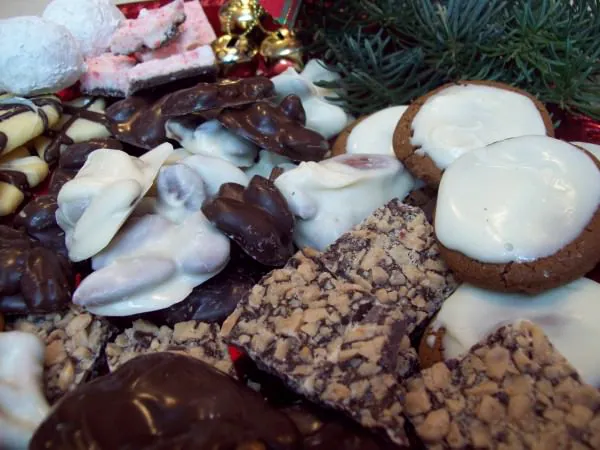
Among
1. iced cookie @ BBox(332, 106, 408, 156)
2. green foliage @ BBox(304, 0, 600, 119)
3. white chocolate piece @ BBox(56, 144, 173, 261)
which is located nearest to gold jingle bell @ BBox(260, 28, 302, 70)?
green foliage @ BBox(304, 0, 600, 119)

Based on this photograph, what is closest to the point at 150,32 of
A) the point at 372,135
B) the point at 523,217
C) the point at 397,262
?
the point at 372,135

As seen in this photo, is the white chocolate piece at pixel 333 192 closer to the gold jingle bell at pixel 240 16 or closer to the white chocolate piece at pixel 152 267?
the white chocolate piece at pixel 152 267

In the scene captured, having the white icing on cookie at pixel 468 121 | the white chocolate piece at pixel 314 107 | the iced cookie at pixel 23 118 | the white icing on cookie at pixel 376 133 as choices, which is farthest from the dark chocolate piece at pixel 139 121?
the white icing on cookie at pixel 468 121

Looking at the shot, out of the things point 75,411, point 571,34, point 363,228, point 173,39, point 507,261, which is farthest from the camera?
point 173,39

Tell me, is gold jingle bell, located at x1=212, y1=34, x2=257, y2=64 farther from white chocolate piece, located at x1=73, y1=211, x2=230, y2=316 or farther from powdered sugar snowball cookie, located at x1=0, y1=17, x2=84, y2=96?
white chocolate piece, located at x1=73, y1=211, x2=230, y2=316

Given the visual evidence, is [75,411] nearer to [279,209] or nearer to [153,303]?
[153,303]

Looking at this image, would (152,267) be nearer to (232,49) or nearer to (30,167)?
(30,167)

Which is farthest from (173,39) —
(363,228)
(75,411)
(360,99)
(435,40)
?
(75,411)
